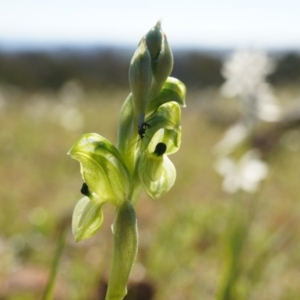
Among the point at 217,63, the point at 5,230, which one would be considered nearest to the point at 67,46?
the point at 217,63

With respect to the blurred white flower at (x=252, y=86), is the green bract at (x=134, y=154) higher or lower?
lower

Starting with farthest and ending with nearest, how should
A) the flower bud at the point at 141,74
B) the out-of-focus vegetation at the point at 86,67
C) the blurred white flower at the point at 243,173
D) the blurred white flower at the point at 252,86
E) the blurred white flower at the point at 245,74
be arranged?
the out-of-focus vegetation at the point at 86,67 → the blurred white flower at the point at 243,173 → the blurred white flower at the point at 245,74 → the blurred white flower at the point at 252,86 → the flower bud at the point at 141,74

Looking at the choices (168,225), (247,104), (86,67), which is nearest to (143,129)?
(247,104)

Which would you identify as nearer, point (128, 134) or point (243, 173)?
point (128, 134)

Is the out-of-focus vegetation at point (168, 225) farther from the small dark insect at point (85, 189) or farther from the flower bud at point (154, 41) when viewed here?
the flower bud at point (154, 41)

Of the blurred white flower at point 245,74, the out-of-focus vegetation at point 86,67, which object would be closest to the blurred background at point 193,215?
the blurred white flower at point 245,74

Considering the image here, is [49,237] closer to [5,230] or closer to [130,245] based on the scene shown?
[5,230]

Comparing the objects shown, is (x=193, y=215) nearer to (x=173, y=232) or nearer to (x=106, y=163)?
(x=173, y=232)
